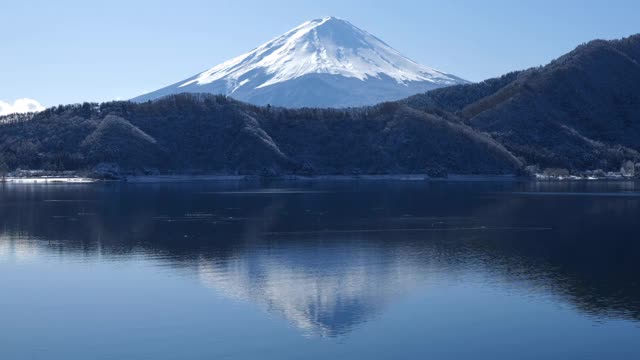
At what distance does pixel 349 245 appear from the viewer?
238 feet

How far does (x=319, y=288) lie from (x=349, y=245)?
880 inches

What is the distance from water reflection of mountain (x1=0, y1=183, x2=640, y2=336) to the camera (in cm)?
4894

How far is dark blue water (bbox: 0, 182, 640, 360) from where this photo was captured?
122 ft

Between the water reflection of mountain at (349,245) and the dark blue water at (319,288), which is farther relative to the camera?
the water reflection of mountain at (349,245)

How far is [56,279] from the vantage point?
54656mm

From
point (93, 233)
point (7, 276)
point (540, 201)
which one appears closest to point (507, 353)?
point (7, 276)

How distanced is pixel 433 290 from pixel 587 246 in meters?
27.4

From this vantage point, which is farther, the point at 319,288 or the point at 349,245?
the point at 349,245

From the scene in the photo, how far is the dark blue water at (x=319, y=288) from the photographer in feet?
122

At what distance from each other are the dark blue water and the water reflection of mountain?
233 millimetres

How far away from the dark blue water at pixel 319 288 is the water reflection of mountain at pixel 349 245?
0.77 ft

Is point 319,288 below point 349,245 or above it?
below

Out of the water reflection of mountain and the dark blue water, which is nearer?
the dark blue water

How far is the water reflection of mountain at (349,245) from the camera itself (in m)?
48.9
